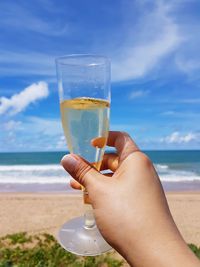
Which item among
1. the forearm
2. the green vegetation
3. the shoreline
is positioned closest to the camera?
the forearm

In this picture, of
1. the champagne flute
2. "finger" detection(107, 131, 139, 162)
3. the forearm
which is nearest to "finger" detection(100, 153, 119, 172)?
"finger" detection(107, 131, 139, 162)

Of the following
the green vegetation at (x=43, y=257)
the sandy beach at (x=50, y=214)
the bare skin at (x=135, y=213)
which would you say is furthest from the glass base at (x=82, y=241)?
the sandy beach at (x=50, y=214)

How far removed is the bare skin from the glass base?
23 cm

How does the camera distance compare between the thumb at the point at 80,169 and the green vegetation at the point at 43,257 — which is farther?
the green vegetation at the point at 43,257

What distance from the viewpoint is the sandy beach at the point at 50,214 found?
268 inches

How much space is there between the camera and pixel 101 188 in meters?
1.92

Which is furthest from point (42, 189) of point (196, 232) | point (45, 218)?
point (196, 232)

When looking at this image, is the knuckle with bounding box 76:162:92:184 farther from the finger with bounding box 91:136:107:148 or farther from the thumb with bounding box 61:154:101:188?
the finger with bounding box 91:136:107:148

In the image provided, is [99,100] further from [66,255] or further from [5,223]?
[5,223]

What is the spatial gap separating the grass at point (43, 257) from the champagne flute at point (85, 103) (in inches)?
107

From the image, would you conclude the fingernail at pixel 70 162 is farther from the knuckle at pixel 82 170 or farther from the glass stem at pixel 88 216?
the glass stem at pixel 88 216

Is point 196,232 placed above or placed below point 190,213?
above

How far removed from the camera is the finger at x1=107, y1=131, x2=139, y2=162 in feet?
7.02

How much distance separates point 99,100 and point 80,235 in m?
0.82
